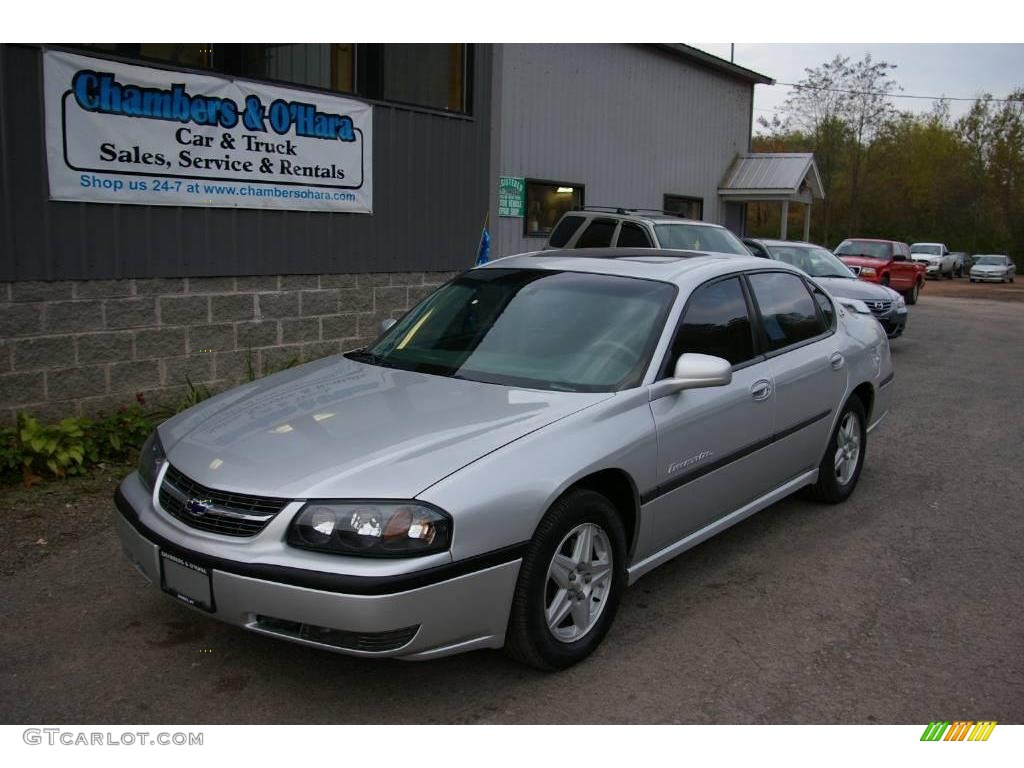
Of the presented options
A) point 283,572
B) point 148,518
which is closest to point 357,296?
point 148,518

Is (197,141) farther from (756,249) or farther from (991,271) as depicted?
(991,271)

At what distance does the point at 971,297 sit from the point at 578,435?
99.7ft

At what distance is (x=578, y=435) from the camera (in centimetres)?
365

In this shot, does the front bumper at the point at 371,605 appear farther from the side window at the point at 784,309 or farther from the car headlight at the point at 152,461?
the side window at the point at 784,309

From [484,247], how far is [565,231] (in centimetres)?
183

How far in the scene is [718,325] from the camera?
4.67 metres

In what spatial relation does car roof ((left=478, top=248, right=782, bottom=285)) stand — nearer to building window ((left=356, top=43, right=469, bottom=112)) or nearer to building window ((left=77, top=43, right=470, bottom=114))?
building window ((left=77, top=43, right=470, bottom=114))

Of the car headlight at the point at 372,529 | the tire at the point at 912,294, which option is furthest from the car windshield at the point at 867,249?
the car headlight at the point at 372,529

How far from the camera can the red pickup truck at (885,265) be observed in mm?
21344

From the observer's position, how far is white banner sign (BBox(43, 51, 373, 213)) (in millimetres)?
6554

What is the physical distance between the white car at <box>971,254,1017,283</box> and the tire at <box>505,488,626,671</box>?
42.1m

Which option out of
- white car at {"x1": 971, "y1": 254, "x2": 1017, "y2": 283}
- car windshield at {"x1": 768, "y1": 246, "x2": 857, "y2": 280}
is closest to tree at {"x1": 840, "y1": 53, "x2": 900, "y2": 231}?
white car at {"x1": 971, "y1": 254, "x2": 1017, "y2": 283}

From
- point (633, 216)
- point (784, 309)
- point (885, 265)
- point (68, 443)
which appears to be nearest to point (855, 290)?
point (633, 216)

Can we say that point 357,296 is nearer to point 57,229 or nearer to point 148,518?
point 57,229
